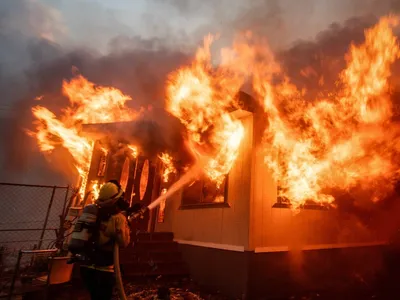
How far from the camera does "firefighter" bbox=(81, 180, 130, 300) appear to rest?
3.89m

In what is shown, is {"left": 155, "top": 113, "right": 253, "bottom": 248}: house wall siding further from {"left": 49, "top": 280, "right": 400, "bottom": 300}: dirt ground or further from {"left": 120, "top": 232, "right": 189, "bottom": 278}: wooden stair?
{"left": 49, "top": 280, "right": 400, "bottom": 300}: dirt ground

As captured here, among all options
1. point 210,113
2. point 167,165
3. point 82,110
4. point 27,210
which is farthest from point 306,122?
point 27,210

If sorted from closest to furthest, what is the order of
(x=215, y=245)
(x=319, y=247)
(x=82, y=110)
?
(x=215, y=245) → (x=319, y=247) → (x=82, y=110)

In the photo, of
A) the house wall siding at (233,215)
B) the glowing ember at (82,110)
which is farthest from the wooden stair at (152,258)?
the glowing ember at (82,110)

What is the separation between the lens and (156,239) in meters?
8.59

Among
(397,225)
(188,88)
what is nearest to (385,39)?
(188,88)

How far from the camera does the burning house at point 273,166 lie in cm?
696

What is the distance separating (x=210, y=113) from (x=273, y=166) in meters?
2.42

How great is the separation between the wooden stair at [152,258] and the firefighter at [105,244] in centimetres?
340

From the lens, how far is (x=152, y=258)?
7.80m

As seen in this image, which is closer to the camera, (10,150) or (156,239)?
(156,239)

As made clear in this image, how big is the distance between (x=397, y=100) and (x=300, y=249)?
5536 mm

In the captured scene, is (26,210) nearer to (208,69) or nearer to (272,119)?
(208,69)

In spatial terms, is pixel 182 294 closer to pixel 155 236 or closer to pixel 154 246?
pixel 154 246
